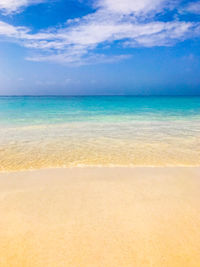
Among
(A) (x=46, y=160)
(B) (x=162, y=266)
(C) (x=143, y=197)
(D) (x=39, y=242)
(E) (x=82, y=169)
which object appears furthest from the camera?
(A) (x=46, y=160)

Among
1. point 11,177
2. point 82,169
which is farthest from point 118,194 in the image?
point 11,177

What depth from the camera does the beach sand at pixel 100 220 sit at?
2.14 m

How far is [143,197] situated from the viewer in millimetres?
3336

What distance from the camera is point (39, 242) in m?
2.34

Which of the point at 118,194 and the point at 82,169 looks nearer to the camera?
the point at 118,194

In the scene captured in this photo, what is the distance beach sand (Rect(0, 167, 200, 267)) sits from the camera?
7.04ft

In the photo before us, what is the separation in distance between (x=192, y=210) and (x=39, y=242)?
2216 mm

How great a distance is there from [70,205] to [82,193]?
16.9 inches

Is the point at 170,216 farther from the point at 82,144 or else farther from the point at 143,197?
the point at 82,144

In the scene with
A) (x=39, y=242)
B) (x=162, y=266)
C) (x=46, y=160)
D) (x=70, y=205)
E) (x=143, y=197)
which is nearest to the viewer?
(x=162, y=266)

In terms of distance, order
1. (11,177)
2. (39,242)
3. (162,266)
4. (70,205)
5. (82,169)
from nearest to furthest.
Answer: (162,266) → (39,242) → (70,205) → (11,177) → (82,169)

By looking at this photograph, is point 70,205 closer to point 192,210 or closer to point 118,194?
point 118,194

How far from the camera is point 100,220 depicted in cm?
272

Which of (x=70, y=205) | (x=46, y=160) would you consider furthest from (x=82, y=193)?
(x=46, y=160)
